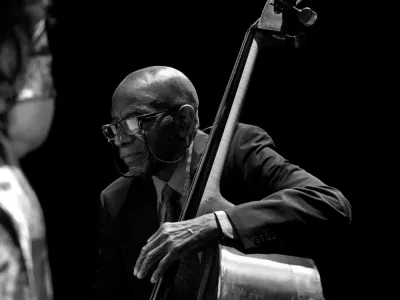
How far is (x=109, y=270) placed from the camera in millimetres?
2078

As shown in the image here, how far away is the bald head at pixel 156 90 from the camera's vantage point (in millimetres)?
1979

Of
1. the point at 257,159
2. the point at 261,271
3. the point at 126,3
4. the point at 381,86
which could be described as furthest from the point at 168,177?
the point at 381,86

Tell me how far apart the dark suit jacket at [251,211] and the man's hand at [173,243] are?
0.28 feet

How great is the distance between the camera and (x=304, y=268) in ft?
5.41

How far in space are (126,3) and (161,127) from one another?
68 cm

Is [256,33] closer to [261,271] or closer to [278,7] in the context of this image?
[278,7]

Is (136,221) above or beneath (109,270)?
above

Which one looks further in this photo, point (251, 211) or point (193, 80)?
point (193, 80)

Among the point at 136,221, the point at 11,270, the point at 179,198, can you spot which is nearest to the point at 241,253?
the point at 179,198

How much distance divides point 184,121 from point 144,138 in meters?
0.15

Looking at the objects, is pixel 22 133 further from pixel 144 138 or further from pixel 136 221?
pixel 136 221

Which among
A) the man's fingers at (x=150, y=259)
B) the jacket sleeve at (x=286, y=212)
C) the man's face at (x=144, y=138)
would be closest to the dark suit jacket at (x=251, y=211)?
the jacket sleeve at (x=286, y=212)

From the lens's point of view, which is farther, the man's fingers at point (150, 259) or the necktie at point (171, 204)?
the necktie at point (171, 204)

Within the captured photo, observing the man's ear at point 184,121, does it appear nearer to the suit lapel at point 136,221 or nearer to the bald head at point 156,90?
the bald head at point 156,90
